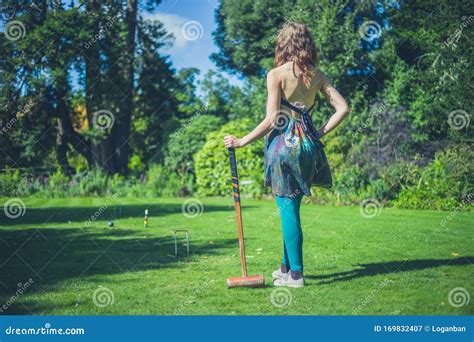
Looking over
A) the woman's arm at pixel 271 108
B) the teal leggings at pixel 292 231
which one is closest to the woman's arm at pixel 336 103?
the woman's arm at pixel 271 108

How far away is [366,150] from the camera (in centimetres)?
1185

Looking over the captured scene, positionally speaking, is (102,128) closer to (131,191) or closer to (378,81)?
(131,191)

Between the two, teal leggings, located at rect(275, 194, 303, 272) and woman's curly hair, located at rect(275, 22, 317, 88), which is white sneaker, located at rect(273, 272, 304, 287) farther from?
woman's curly hair, located at rect(275, 22, 317, 88)

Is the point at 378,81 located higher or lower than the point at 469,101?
higher

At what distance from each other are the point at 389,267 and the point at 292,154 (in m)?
1.72

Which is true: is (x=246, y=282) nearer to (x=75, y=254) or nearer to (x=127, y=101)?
(x=75, y=254)

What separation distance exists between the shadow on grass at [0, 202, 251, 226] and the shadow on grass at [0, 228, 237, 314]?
1.10 m

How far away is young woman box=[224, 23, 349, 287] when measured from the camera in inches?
163

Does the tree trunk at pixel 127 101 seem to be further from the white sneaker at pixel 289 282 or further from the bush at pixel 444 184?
the white sneaker at pixel 289 282

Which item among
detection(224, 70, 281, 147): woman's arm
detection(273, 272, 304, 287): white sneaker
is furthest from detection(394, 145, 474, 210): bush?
detection(224, 70, 281, 147): woman's arm

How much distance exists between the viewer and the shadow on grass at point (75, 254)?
4.63 m

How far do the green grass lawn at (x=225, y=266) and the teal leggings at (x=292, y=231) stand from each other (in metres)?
0.27

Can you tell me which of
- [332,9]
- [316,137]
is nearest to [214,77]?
[332,9]

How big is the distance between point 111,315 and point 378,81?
1268 centimetres
